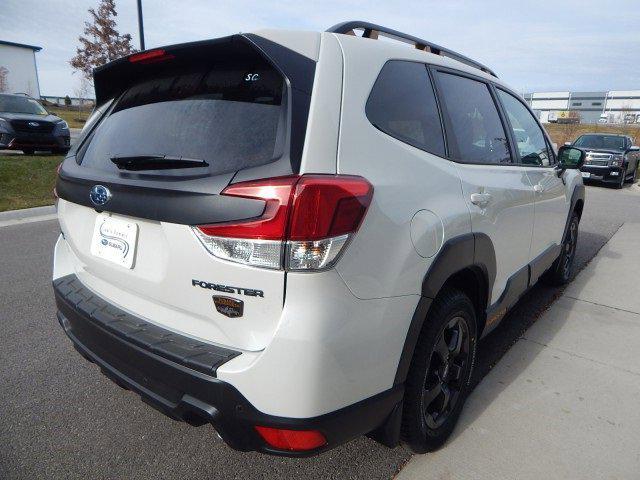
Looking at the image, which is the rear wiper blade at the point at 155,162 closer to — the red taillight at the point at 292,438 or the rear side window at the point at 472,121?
the red taillight at the point at 292,438

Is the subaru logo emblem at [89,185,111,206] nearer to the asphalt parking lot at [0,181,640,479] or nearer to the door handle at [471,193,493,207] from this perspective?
the asphalt parking lot at [0,181,640,479]

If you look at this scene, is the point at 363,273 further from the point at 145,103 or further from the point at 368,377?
the point at 145,103

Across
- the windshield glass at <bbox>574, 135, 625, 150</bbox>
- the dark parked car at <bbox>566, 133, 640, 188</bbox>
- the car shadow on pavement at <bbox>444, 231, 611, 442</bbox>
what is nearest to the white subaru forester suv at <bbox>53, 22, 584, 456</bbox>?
the car shadow on pavement at <bbox>444, 231, 611, 442</bbox>

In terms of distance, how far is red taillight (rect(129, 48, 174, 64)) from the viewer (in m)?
1.86

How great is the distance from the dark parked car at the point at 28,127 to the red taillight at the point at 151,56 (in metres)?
10.5

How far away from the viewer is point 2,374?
8.91 ft

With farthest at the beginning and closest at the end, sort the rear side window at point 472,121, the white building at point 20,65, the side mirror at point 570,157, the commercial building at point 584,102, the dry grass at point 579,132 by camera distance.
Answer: the commercial building at point 584,102
the white building at point 20,65
the dry grass at point 579,132
the side mirror at point 570,157
the rear side window at point 472,121

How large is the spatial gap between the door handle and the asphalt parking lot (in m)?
1.24

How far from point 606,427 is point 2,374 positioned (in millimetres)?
3494

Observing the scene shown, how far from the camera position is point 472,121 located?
8.08 feet

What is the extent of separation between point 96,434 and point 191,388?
1.06m

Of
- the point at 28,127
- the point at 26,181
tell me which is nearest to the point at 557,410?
the point at 26,181

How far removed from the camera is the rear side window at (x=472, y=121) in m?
2.24

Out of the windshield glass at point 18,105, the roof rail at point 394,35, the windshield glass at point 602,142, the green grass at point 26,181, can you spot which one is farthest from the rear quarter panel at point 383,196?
the windshield glass at point 602,142
